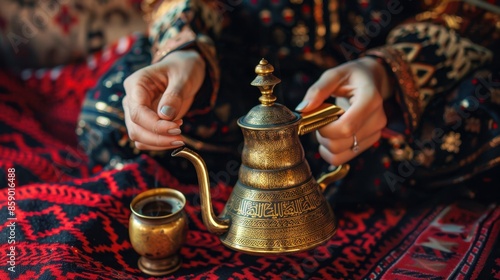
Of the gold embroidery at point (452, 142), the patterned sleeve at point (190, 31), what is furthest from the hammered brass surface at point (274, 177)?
the gold embroidery at point (452, 142)

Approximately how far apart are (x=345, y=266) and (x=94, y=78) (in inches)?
44.7

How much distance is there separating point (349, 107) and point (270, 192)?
0.26 metres

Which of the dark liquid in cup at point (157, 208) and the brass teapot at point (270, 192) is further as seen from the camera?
the dark liquid in cup at point (157, 208)

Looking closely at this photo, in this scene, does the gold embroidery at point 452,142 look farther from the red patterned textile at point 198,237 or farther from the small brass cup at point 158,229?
the small brass cup at point 158,229

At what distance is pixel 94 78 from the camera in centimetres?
177

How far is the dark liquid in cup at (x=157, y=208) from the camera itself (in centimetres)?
91

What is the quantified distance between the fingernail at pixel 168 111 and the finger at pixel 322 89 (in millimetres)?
212

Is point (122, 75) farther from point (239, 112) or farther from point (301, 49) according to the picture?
point (301, 49)

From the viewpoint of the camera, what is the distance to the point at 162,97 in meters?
0.90

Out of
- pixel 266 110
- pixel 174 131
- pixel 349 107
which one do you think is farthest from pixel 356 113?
pixel 174 131

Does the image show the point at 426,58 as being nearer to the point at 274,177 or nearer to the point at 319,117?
the point at 319,117

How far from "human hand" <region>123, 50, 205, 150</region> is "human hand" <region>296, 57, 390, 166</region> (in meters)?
0.22

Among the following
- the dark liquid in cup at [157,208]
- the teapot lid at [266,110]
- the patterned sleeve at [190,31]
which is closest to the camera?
the teapot lid at [266,110]

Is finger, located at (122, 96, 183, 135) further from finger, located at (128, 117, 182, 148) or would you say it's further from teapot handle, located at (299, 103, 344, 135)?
teapot handle, located at (299, 103, 344, 135)
